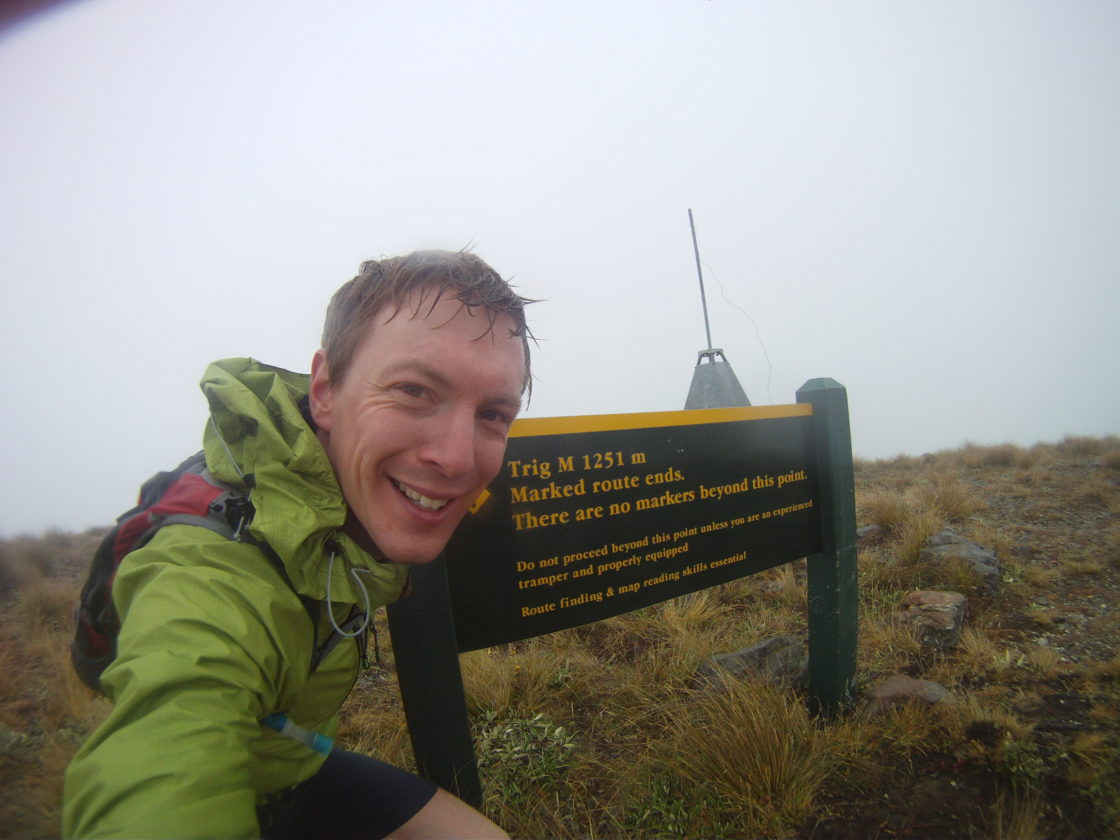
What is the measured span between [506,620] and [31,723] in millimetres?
1300

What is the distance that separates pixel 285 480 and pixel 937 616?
13.4 feet

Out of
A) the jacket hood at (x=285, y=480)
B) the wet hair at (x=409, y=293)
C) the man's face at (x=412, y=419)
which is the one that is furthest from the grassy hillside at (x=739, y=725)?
the wet hair at (x=409, y=293)

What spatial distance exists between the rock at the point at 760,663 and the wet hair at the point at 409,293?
243cm

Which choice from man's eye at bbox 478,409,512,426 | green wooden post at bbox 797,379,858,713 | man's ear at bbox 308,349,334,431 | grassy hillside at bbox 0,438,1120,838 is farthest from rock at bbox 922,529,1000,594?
man's ear at bbox 308,349,334,431

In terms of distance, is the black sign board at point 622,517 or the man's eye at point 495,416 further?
the black sign board at point 622,517

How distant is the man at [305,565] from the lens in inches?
28.3

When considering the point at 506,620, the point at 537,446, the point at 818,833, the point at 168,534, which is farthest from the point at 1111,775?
the point at 168,534

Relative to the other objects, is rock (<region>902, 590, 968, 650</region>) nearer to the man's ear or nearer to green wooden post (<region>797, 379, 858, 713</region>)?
green wooden post (<region>797, 379, 858, 713</region>)

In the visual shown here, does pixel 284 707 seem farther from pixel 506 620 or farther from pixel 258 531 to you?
pixel 506 620

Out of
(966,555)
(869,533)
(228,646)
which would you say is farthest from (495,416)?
(869,533)

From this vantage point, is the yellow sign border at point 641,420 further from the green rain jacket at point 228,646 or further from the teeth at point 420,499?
the green rain jacket at point 228,646

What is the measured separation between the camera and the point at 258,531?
1.00 meters

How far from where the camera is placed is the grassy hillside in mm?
1683

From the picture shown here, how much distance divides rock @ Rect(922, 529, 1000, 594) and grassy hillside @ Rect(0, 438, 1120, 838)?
12 centimetres
